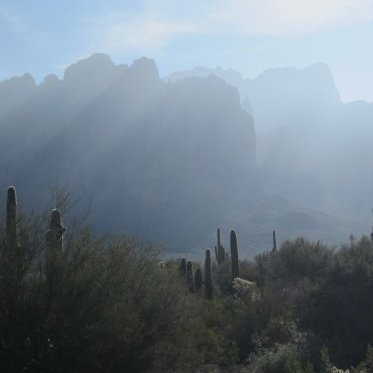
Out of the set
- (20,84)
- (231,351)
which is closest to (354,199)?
(20,84)

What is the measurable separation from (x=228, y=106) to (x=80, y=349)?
333ft

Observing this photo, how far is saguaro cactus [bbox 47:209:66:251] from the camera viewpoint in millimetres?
11469

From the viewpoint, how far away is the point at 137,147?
97500 millimetres

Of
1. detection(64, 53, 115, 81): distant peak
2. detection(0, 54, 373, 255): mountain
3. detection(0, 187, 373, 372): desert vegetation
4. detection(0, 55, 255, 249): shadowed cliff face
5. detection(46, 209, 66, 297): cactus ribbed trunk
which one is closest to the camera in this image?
detection(0, 187, 373, 372): desert vegetation

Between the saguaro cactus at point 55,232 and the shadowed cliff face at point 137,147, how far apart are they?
206ft

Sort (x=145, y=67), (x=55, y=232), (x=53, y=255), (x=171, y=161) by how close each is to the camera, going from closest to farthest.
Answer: (x=53, y=255) → (x=55, y=232) → (x=171, y=161) → (x=145, y=67)

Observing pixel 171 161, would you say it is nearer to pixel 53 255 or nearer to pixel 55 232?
pixel 55 232

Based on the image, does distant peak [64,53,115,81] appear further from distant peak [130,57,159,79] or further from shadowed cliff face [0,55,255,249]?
distant peak [130,57,159,79]

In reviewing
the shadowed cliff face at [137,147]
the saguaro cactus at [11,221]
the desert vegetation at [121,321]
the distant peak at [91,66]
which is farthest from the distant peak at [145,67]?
the saguaro cactus at [11,221]

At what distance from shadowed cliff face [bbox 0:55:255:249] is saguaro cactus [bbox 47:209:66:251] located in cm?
6284

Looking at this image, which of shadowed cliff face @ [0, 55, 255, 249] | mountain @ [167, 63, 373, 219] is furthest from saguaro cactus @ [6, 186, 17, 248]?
mountain @ [167, 63, 373, 219]

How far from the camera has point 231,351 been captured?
15945 millimetres

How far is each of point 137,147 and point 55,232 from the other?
86143 mm

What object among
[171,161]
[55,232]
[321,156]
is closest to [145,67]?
[171,161]
